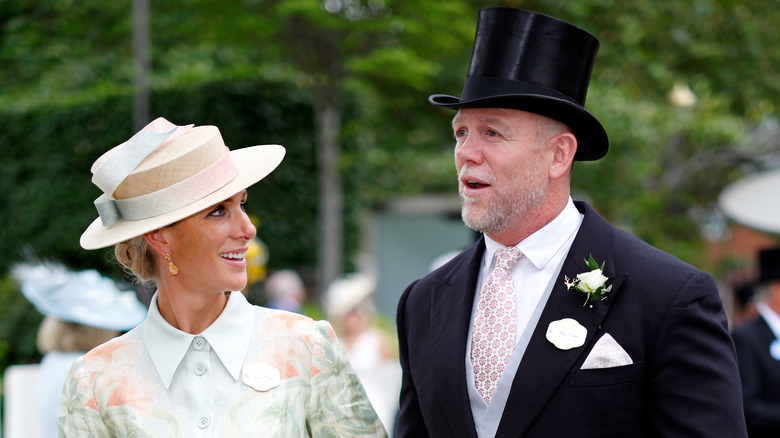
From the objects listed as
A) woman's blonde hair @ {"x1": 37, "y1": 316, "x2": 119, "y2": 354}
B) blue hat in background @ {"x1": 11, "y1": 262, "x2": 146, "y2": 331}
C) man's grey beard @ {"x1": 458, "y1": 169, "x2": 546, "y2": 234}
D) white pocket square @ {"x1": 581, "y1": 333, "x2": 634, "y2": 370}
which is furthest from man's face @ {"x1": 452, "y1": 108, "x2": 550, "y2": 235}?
woman's blonde hair @ {"x1": 37, "y1": 316, "x2": 119, "y2": 354}

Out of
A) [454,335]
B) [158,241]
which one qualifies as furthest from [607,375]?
[158,241]

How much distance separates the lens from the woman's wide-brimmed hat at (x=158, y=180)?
2.67m

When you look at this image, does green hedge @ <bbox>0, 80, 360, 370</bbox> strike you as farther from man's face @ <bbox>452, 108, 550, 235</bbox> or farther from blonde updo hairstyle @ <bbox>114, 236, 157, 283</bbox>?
man's face @ <bbox>452, 108, 550, 235</bbox>

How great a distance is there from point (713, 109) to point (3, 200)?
413 inches

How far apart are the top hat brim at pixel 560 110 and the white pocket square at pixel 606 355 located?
613 millimetres

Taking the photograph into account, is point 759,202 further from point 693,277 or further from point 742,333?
point 693,277

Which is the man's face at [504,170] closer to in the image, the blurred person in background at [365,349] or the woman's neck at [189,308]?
the woman's neck at [189,308]

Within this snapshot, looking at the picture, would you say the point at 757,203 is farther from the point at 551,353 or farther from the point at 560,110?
the point at 551,353

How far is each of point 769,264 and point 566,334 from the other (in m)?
4.44

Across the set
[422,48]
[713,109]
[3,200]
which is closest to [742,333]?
[422,48]

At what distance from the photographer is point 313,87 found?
39.4 feet

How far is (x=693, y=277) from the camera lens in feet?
8.07

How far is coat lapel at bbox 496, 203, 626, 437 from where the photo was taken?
2.50m

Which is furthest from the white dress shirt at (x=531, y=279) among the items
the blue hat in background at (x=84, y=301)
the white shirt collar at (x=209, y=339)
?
the blue hat in background at (x=84, y=301)
